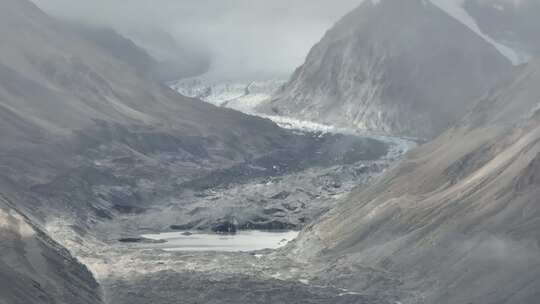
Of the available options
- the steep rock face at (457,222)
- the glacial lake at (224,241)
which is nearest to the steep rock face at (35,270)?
the steep rock face at (457,222)

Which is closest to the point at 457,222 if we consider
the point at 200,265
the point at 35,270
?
the point at 200,265

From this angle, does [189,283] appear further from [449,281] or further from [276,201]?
[276,201]

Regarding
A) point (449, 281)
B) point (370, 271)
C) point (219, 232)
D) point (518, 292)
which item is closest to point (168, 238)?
point (219, 232)

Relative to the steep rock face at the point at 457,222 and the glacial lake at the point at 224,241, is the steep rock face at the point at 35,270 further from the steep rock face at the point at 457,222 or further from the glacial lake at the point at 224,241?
the glacial lake at the point at 224,241

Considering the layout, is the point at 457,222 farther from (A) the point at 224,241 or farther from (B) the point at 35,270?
(A) the point at 224,241

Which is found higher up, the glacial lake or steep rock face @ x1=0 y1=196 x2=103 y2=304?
the glacial lake

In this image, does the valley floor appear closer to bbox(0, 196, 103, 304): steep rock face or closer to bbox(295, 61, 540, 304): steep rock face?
bbox(0, 196, 103, 304): steep rock face

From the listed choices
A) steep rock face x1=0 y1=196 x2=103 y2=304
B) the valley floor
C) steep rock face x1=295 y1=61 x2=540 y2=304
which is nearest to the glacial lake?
the valley floor
